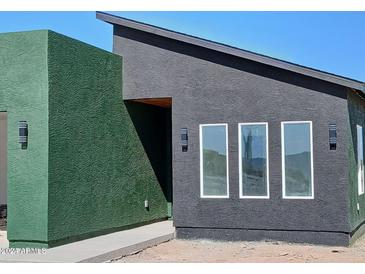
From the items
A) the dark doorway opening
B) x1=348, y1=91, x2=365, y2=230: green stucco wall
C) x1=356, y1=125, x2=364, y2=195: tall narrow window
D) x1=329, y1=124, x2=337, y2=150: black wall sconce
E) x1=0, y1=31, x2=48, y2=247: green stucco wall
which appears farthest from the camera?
the dark doorway opening

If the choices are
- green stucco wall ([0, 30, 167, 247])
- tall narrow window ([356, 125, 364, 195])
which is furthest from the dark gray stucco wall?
tall narrow window ([356, 125, 364, 195])

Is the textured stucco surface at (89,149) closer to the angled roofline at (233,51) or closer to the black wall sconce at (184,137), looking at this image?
the angled roofline at (233,51)

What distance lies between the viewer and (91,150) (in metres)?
11.5

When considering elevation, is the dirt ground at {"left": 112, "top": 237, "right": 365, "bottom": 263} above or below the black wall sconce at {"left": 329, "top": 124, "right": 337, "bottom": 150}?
below

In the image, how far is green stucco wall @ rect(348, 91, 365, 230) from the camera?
11.7 metres

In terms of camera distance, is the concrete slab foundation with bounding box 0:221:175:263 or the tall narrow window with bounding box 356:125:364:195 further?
the tall narrow window with bounding box 356:125:364:195

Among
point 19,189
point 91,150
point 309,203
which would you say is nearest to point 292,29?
point 309,203

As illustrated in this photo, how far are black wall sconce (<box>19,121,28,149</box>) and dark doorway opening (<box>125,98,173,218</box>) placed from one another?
10.5 feet

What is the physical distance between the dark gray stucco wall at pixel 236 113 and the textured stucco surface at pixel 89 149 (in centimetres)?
97

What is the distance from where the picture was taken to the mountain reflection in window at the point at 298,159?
11.5 metres

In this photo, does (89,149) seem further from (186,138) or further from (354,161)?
(354,161)

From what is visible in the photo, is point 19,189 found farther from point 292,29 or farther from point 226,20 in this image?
point 292,29

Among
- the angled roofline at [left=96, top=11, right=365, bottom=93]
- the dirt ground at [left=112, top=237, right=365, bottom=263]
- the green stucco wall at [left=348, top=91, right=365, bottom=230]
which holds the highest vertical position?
the angled roofline at [left=96, top=11, right=365, bottom=93]

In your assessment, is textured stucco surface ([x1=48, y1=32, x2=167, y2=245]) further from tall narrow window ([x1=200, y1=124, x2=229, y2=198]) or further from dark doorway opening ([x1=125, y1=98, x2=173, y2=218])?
tall narrow window ([x1=200, y1=124, x2=229, y2=198])
